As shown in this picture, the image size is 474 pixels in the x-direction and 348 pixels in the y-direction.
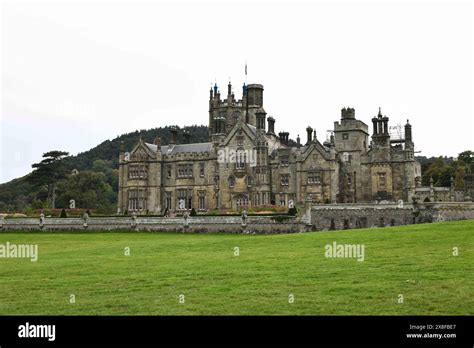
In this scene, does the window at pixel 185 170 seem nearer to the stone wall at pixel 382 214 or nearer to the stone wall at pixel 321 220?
the stone wall at pixel 321 220

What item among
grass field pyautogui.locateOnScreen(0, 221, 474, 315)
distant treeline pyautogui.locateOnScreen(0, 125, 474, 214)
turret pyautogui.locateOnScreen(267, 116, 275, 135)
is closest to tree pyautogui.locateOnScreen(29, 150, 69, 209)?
distant treeline pyautogui.locateOnScreen(0, 125, 474, 214)

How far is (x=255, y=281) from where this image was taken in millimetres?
15844

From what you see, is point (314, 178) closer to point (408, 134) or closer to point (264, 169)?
point (264, 169)

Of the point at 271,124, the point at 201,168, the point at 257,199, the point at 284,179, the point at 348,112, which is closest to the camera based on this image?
the point at 348,112

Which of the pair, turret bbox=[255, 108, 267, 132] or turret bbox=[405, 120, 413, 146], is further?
turret bbox=[255, 108, 267, 132]

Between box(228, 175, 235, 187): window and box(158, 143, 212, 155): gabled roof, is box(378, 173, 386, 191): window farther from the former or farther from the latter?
box(158, 143, 212, 155): gabled roof

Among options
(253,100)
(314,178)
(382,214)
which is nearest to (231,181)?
(314,178)

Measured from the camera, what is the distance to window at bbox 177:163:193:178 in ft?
218

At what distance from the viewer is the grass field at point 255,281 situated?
12.4 meters

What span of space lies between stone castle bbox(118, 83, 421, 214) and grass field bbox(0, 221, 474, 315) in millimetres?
31676

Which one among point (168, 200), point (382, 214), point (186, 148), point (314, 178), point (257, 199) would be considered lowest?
point (382, 214)

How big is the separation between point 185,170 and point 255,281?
51490 mm
